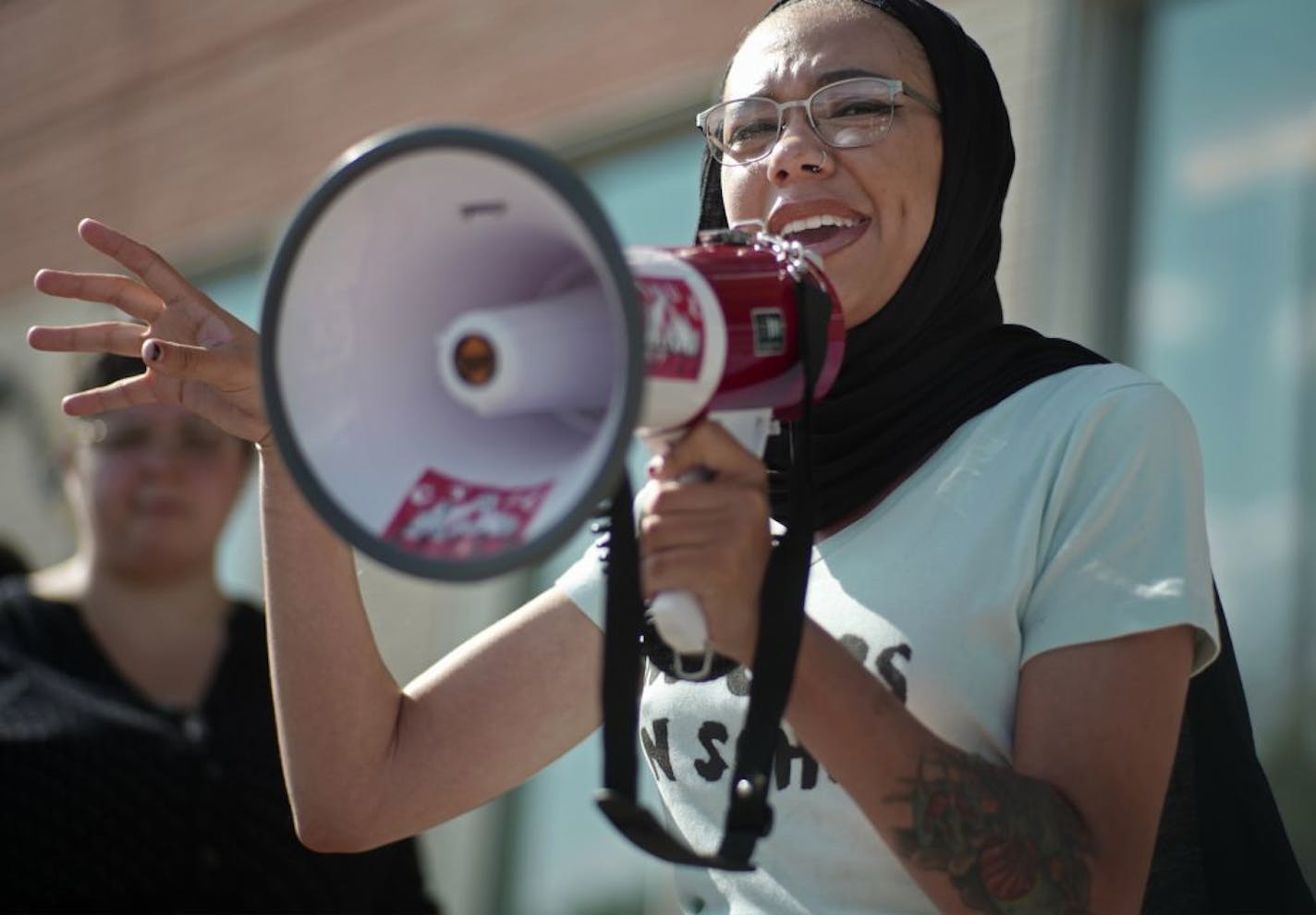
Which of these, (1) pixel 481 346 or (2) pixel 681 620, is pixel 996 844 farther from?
(1) pixel 481 346

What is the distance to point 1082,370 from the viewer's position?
230 centimetres

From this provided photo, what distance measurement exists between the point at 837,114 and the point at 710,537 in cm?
85

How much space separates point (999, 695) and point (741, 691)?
0.30 meters

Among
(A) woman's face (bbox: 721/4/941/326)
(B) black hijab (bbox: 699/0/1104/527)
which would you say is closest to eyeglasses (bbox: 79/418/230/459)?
(B) black hijab (bbox: 699/0/1104/527)

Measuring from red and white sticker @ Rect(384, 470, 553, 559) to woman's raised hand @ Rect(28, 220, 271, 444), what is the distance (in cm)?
43

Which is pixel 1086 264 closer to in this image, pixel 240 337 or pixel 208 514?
pixel 208 514

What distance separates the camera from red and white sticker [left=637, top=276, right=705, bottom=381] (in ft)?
5.78

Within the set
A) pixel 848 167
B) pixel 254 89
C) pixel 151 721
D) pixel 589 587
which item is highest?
pixel 848 167

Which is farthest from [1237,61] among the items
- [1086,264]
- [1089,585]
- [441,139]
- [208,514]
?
[441,139]

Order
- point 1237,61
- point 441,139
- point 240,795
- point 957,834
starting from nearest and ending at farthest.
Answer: point 441,139 < point 957,834 < point 240,795 < point 1237,61

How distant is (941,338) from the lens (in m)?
2.49

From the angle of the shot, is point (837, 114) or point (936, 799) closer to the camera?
point (936, 799)

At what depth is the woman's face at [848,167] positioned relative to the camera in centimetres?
245

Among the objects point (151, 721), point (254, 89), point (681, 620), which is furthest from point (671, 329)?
point (254, 89)
